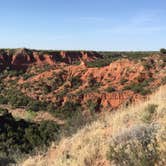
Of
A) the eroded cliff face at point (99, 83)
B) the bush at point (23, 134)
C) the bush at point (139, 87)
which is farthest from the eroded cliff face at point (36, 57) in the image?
the bush at point (23, 134)

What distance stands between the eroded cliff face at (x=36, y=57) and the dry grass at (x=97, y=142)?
71941mm

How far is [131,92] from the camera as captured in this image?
130 feet

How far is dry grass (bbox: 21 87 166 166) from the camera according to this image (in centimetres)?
783

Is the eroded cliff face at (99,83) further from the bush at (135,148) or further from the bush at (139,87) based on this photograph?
the bush at (135,148)

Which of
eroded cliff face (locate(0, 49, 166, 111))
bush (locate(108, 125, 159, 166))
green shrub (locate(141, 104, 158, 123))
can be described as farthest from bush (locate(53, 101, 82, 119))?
bush (locate(108, 125, 159, 166))

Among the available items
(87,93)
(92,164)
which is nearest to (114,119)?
(92,164)

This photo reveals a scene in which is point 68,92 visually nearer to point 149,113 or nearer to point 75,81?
point 75,81

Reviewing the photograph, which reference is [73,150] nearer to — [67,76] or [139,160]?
[139,160]

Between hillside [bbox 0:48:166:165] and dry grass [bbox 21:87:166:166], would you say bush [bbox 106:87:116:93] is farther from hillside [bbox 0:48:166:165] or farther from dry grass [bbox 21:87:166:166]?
dry grass [bbox 21:87:166:166]

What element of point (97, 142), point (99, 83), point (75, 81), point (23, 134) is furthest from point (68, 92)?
point (97, 142)

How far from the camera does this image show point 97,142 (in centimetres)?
869

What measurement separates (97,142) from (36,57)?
87.3 metres

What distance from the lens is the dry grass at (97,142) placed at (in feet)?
25.7

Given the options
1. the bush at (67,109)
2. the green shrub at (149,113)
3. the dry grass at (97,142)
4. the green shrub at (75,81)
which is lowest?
the bush at (67,109)
